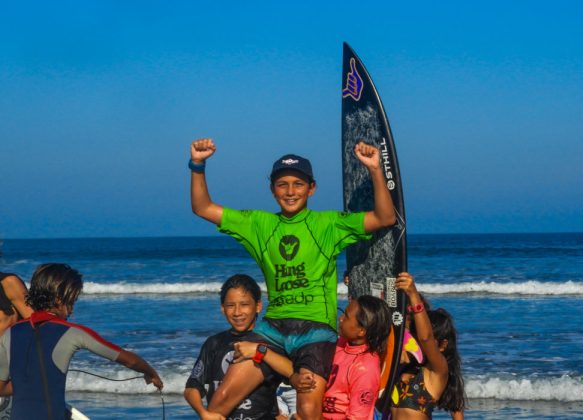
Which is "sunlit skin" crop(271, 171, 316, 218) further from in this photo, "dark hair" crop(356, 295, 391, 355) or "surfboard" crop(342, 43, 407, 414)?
"surfboard" crop(342, 43, 407, 414)

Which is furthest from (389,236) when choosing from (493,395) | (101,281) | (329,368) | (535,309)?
(101,281)

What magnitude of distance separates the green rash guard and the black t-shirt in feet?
0.86

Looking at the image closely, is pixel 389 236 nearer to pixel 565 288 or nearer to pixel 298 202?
pixel 298 202

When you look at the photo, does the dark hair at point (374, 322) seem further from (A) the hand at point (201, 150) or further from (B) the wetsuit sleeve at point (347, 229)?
(A) the hand at point (201, 150)

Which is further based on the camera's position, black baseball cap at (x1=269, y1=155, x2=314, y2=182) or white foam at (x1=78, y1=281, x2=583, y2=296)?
white foam at (x1=78, y1=281, x2=583, y2=296)

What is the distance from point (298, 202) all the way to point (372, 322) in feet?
2.45

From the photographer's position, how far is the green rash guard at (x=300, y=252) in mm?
4141

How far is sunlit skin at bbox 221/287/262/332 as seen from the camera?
4.07 m

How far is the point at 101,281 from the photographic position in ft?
87.7

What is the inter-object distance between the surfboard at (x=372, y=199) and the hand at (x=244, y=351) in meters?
1.12

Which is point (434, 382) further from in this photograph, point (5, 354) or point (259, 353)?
point (5, 354)

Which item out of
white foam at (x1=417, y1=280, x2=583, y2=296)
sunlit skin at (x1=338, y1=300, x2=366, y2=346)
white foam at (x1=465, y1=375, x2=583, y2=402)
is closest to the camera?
sunlit skin at (x1=338, y1=300, x2=366, y2=346)

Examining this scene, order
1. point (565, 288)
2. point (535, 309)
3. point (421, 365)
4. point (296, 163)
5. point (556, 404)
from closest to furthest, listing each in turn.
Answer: point (296, 163) → point (421, 365) → point (556, 404) → point (535, 309) → point (565, 288)

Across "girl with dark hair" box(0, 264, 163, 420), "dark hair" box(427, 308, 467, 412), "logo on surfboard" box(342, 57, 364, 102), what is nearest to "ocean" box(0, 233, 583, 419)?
"girl with dark hair" box(0, 264, 163, 420)
